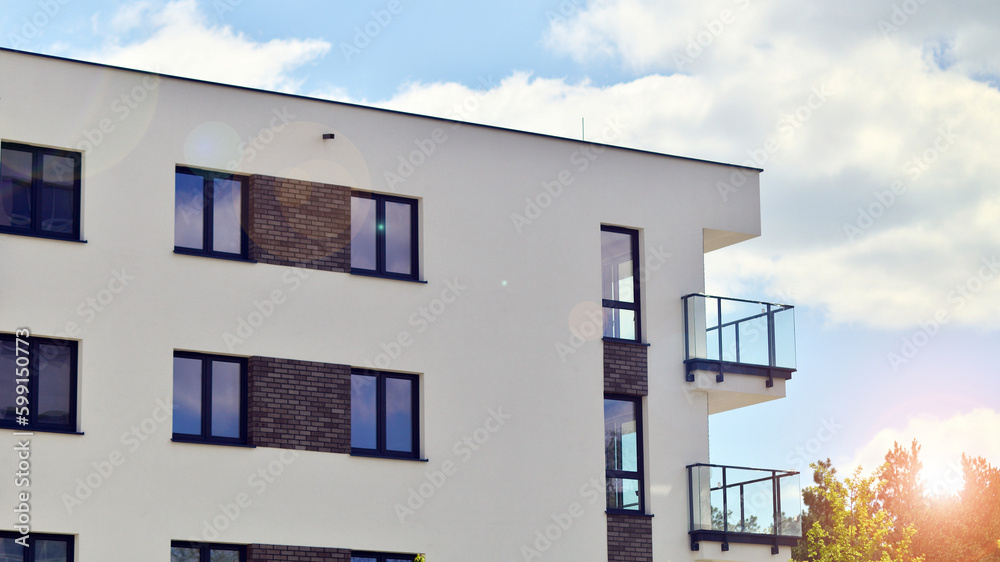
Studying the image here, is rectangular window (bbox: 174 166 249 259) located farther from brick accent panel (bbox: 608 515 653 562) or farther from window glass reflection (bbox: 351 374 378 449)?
brick accent panel (bbox: 608 515 653 562)

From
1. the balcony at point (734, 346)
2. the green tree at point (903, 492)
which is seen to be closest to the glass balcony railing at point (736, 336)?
the balcony at point (734, 346)

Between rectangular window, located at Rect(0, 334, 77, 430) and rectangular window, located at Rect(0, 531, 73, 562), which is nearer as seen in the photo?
rectangular window, located at Rect(0, 531, 73, 562)

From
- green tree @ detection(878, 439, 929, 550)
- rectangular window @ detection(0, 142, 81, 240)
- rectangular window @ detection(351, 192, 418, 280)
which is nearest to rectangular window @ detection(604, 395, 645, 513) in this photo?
rectangular window @ detection(351, 192, 418, 280)

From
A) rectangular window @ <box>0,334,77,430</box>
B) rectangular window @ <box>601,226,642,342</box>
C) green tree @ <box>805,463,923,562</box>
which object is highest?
rectangular window @ <box>601,226,642,342</box>

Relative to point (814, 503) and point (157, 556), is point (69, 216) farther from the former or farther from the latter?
point (814, 503)

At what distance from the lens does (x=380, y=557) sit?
64.7 ft

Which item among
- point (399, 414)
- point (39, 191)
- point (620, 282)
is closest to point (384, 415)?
point (399, 414)

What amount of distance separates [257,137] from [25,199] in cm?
357

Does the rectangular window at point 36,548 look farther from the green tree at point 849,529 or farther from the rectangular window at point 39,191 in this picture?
the green tree at point 849,529

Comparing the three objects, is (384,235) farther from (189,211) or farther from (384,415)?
(189,211)

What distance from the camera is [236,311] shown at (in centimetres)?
1938

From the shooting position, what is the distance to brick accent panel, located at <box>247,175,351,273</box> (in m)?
19.8

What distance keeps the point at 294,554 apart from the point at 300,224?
16.4ft

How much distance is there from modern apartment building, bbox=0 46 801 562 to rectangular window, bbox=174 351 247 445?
1.3 inches
